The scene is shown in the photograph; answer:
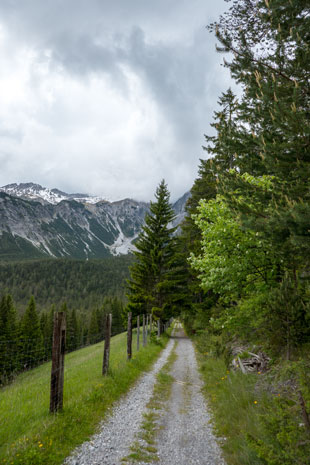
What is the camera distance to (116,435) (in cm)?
573

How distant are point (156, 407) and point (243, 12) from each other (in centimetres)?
1210

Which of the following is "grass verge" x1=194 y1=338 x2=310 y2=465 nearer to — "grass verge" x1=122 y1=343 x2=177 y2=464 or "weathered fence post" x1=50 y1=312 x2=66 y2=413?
"grass verge" x1=122 y1=343 x2=177 y2=464

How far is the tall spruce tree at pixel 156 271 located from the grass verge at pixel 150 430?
17.2 m

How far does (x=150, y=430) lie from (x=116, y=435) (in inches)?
35.4

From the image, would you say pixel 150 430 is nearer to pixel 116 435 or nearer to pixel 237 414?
pixel 116 435

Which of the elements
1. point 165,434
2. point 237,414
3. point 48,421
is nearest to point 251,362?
point 237,414

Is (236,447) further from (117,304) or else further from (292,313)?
(117,304)

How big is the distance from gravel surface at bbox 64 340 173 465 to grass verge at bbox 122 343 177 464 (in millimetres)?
142

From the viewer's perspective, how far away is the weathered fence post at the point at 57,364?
6231mm

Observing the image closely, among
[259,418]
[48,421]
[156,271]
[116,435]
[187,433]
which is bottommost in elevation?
[187,433]

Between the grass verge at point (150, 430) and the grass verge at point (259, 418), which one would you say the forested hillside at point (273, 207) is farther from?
the grass verge at point (150, 430)

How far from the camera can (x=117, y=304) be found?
8475cm

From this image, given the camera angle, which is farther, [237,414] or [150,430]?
[237,414]

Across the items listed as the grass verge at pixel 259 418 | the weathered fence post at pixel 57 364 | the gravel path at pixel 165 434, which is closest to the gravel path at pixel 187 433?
the gravel path at pixel 165 434
